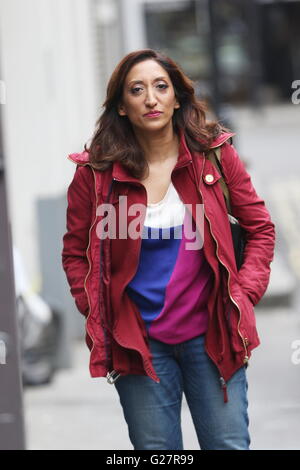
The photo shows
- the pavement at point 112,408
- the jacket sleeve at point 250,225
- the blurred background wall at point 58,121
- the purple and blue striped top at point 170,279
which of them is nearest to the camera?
the purple and blue striped top at point 170,279

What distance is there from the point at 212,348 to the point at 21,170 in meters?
4.95

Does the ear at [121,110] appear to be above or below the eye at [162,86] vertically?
below

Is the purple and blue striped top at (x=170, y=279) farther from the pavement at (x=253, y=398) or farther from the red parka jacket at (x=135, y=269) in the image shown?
the pavement at (x=253, y=398)

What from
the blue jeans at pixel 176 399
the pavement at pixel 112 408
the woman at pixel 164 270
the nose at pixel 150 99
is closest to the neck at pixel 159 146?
the woman at pixel 164 270

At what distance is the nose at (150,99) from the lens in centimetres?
369

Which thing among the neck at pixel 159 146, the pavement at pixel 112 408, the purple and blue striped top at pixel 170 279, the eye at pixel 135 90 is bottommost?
the pavement at pixel 112 408

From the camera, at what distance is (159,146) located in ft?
12.5

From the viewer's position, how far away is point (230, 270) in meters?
3.69

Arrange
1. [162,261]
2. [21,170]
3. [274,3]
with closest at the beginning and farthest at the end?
1. [162,261]
2. [21,170]
3. [274,3]

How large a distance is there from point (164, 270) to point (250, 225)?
374 millimetres

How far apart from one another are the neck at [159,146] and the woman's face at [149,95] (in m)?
0.06

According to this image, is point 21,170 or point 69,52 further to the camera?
point 69,52
